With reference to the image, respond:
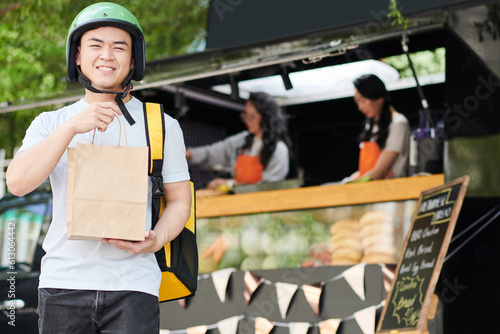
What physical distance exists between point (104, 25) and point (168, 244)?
2.41 feet

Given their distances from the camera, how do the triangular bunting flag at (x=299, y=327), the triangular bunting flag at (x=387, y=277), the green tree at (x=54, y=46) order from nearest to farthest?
the triangular bunting flag at (x=387, y=277) < the triangular bunting flag at (x=299, y=327) < the green tree at (x=54, y=46)

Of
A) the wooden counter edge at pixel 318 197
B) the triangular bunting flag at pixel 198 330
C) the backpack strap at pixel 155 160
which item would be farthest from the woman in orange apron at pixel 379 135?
A: the backpack strap at pixel 155 160

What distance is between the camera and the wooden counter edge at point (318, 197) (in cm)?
491

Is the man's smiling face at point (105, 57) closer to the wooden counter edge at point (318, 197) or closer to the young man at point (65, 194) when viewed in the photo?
the young man at point (65, 194)

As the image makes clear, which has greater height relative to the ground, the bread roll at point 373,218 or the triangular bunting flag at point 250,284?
the bread roll at point 373,218

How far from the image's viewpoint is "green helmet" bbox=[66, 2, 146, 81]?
2252 millimetres

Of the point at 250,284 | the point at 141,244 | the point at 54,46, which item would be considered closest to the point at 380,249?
the point at 250,284

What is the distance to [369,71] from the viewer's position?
6230 mm

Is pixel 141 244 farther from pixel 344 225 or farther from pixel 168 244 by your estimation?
pixel 344 225

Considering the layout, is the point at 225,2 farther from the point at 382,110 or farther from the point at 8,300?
the point at 8,300

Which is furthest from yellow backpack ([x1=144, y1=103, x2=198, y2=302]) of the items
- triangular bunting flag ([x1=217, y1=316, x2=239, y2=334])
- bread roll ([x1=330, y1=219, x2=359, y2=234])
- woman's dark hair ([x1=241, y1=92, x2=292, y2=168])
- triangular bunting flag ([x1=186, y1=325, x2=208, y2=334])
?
woman's dark hair ([x1=241, y1=92, x2=292, y2=168])

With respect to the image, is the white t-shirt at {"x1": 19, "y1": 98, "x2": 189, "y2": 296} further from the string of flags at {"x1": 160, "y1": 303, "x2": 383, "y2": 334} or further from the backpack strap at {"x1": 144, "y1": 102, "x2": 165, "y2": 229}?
the string of flags at {"x1": 160, "y1": 303, "x2": 383, "y2": 334}

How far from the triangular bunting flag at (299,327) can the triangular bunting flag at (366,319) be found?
1.25 feet

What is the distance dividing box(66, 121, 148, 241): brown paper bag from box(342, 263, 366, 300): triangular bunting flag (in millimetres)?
3049
